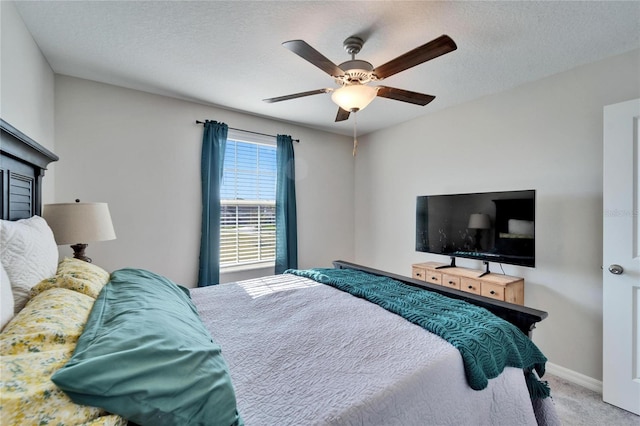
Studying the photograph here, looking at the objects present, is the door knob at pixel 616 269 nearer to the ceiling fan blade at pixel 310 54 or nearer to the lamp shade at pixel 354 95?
the lamp shade at pixel 354 95

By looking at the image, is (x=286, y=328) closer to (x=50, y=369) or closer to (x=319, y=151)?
(x=50, y=369)

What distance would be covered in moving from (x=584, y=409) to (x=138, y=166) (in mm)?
4150

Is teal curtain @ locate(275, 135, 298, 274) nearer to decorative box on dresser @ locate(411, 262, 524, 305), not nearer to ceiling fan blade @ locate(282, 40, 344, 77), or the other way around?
decorative box on dresser @ locate(411, 262, 524, 305)

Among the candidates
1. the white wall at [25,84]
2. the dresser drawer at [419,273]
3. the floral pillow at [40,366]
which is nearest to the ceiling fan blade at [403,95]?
the dresser drawer at [419,273]

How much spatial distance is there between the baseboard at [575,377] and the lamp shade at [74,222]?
375 cm

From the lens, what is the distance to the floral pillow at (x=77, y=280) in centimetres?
111

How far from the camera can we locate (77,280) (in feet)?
3.94

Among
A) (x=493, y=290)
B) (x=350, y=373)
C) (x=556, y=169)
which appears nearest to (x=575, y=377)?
(x=493, y=290)

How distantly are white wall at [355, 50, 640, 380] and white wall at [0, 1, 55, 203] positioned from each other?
3.59m

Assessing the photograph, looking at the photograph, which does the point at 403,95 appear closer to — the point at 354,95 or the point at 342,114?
the point at 354,95

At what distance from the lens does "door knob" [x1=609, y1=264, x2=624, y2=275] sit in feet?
6.42

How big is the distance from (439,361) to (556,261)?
2.08 m

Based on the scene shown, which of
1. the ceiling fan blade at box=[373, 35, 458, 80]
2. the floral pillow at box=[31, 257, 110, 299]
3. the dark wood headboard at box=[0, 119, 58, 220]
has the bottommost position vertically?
the floral pillow at box=[31, 257, 110, 299]

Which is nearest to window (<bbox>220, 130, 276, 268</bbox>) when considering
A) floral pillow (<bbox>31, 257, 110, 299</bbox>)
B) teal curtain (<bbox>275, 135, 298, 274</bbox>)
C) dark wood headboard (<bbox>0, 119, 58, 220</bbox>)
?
teal curtain (<bbox>275, 135, 298, 274</bbox>)
